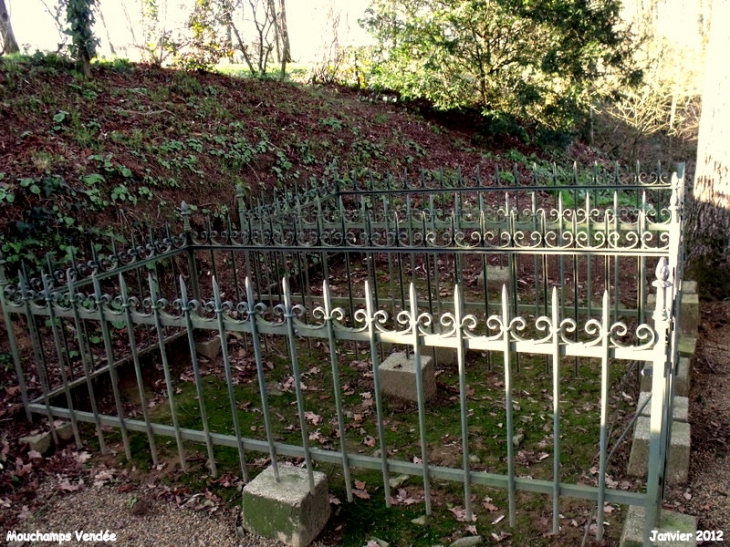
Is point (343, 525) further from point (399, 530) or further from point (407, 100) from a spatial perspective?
point (407, 100)

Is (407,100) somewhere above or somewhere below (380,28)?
below

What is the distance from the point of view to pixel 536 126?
1705 cm

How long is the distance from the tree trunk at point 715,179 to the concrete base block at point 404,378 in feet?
13.6

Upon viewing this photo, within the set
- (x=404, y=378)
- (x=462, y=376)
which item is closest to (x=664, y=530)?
(x=462, y=376)

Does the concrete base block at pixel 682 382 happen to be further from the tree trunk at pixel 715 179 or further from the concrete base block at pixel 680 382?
the tree trunk at pixel 715 179

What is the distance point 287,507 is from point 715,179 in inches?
254

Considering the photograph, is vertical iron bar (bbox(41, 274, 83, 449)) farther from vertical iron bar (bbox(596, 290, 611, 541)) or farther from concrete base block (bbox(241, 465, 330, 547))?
vertical iron bar (bbox(596, 290, 611, 541))

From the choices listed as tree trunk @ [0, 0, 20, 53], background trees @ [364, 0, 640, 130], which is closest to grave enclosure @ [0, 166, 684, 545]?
tree trunk @ [0, 0, 20, 53]

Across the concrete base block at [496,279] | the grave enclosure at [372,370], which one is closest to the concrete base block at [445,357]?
the grave enclosure at [372,370]

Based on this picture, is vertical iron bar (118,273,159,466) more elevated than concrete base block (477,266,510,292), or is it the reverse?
vertical iron bar (118,273,159,466)

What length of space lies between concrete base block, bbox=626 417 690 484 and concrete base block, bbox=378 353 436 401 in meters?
1.64

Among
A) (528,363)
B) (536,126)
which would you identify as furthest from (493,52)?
(528,363)

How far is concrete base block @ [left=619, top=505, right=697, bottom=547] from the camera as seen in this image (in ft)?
9.23

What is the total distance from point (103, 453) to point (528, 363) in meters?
3.76
